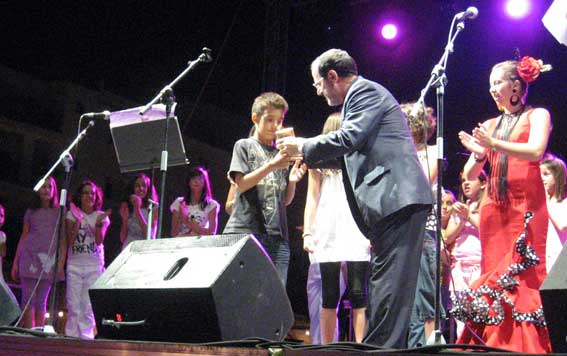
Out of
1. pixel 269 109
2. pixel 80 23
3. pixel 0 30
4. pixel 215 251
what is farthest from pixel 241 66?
pixel 215 251

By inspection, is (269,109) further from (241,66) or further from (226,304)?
(241,66)

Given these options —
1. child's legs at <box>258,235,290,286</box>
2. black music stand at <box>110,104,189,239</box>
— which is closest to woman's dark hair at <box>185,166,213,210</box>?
black music stand at <box>110,104,189,239</box>

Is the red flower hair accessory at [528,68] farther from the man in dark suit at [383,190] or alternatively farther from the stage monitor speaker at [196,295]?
the stage monitor speaker at [196,295]

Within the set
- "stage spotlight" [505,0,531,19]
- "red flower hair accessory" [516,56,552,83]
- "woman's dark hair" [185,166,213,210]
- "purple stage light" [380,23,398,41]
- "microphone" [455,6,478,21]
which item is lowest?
"woman's dark hair" [185,166,213,210]

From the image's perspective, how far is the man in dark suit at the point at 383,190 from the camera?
9.96 ft

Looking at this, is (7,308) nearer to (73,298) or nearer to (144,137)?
(144,137)

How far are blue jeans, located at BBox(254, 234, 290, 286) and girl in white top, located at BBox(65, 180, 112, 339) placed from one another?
9.76 feet

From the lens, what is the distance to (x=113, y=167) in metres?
19.2

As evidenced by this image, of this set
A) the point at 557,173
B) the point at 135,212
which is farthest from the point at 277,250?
the point at 135,212

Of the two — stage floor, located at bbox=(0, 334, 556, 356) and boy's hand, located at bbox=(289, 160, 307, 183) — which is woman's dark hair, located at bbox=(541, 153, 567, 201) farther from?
stage floor, located at bbox=(0, 334, 556, 356)

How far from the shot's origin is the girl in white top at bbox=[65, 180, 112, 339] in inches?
257

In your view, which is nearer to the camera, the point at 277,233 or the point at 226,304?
the point at 226,304

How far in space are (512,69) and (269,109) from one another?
4.84 feet

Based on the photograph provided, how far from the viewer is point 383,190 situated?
124 inches
